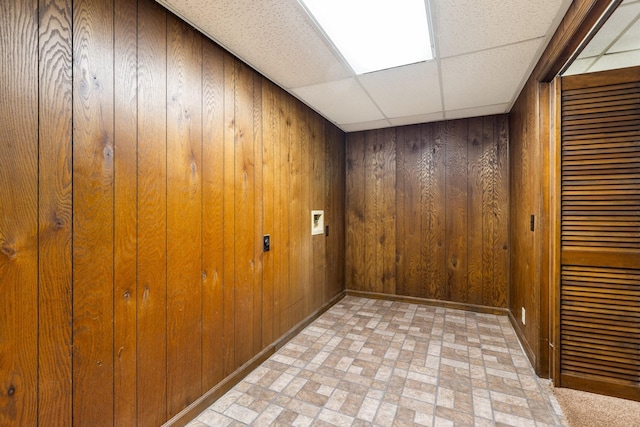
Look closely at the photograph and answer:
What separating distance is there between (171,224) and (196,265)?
1.03 ft

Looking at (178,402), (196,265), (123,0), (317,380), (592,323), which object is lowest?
(317,380)

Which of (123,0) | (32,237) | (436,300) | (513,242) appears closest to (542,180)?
(513,242)

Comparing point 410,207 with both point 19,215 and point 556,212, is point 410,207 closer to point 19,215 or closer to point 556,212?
point 556,212

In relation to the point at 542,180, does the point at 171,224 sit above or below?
below

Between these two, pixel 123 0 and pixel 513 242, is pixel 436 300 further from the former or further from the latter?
pixel 123 0

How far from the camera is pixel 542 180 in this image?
2098 mm

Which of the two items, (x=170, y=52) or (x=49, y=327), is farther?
(x=170, y=52)

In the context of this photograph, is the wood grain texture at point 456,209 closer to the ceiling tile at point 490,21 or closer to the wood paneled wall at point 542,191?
the wood paneled wall at point 542,191

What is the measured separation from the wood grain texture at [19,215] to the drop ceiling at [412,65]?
727 mm

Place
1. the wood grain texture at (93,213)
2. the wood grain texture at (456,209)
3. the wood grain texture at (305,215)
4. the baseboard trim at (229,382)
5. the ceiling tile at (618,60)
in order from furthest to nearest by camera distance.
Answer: the wood grain texture at (456,209), the wood grain texture at (305,215), the ceiling tile at (618,60), the baseboard trim at (229,382), the wood grain texture at (93,213)

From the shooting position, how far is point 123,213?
1371mm

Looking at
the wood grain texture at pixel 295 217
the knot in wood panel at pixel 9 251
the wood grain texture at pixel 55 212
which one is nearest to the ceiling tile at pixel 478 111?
the wood grain texture at pixel 295 217

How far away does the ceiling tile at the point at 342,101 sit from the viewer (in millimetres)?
2551

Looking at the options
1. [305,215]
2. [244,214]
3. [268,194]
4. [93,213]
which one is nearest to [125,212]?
[93,213]
